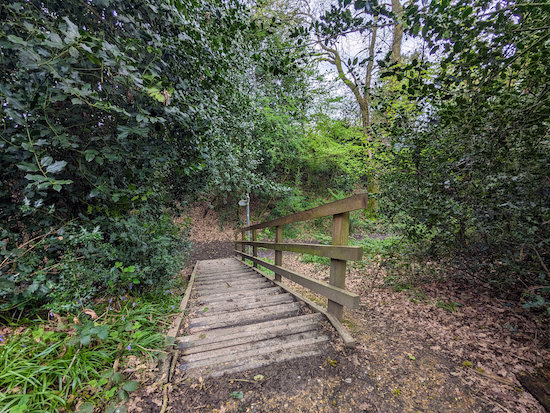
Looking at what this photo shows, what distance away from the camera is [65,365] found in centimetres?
138

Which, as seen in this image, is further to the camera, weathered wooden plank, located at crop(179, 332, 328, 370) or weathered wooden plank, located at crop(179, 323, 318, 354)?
weathered wooden plank, located at crop(179, 323, 318, 354)

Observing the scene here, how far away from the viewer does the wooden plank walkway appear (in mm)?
1684

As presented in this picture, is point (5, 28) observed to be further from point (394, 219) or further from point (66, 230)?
point (394, 219)

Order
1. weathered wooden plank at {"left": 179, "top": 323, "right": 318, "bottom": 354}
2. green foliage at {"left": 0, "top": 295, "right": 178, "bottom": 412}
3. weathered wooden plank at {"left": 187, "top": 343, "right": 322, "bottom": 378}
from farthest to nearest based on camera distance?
weathered wooden plank at {"left": 179, "top": 323, "right": 318, "bottom": 354}
weathered wooden plank at {"left": 187, "top": 343, "right": 322, "bottom": 378}
green foliage at {"left": 0, "top": 295, "right": 178, "bottom": 412}

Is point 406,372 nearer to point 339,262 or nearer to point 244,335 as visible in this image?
point 339,262

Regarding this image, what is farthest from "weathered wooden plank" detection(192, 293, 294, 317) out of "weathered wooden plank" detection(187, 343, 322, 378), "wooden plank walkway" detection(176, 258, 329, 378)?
"weathered wooden plank" detection(187, 343, 322, 378)

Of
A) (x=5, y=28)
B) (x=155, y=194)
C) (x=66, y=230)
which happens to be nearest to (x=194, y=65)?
(x=5, y=28)

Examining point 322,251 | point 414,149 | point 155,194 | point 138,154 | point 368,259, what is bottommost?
point 368,259

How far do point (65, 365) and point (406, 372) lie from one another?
2.35 m

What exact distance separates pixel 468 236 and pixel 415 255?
760 mm

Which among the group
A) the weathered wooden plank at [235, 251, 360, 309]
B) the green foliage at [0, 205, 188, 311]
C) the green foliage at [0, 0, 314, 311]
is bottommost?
the weathered wooden plank at [235, 251, 360, 309]

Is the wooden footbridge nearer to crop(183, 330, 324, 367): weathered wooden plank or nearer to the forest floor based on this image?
crop(183, 330, 324, 367): weathered wooden plank

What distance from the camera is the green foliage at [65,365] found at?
1200 millimetres

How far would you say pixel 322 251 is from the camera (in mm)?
2262
